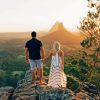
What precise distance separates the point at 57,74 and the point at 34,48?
152 cm

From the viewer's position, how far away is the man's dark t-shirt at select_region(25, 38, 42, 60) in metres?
15.9

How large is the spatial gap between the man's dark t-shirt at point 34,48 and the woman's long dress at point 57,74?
2.88 feet

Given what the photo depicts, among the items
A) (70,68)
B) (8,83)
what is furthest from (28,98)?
(8,83)

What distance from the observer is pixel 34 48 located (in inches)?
631

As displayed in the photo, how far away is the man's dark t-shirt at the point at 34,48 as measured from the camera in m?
15.9

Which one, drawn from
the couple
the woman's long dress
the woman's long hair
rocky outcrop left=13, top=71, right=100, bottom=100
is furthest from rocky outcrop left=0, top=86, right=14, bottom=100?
the woman's long hair

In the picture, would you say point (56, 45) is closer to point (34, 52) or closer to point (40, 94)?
point (34, 52)

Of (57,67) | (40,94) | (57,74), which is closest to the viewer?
(40,94)

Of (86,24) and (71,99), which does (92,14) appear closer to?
(86,24)

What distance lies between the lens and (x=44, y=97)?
44.0 ft

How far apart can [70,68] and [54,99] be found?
29.2 metres

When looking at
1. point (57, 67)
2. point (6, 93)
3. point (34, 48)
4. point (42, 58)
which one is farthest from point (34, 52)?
point (6, 93)

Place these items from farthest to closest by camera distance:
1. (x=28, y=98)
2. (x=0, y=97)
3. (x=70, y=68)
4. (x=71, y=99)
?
(x=70, y=68), (x=0, y=97), (x=28, y=98), (x=71, y=99)

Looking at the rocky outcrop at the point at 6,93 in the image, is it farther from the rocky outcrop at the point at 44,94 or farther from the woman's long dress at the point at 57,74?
the woman's long dress at the point at 57,74
